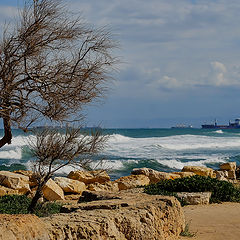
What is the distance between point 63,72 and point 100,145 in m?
3.15

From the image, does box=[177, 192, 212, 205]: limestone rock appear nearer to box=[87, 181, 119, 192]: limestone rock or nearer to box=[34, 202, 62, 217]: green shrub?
box=[34, 202, 62, 217]: green shrub

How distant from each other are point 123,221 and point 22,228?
1.91m

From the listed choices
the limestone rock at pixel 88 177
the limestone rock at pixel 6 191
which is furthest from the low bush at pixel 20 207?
the limestone rock at pixel 88 177

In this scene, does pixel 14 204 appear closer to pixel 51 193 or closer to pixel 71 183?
pixel 51 193

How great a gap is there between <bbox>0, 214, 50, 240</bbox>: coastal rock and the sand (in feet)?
11.3

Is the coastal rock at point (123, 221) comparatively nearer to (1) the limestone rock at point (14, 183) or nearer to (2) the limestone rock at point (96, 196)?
(2) the limestone rock at point (96, 196)

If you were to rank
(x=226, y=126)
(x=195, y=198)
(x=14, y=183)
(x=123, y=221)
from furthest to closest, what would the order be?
(x=226, y=126) < (x=14, y=183) < (x=195, y=198) < (x=123, y=221)

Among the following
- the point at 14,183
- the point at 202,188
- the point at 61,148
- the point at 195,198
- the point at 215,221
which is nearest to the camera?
the point at 215,221

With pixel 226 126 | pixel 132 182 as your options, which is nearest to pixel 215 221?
pixel 132 182

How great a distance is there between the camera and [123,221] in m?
5.87

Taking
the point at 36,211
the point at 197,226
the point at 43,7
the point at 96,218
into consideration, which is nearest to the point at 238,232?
the point at 197,226

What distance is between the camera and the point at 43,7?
25.5ft

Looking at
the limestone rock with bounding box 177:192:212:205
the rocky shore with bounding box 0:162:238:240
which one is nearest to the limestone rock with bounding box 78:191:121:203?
the rocky shore with bounding box 0:162:238:240

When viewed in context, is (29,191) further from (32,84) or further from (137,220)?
(137,220)
